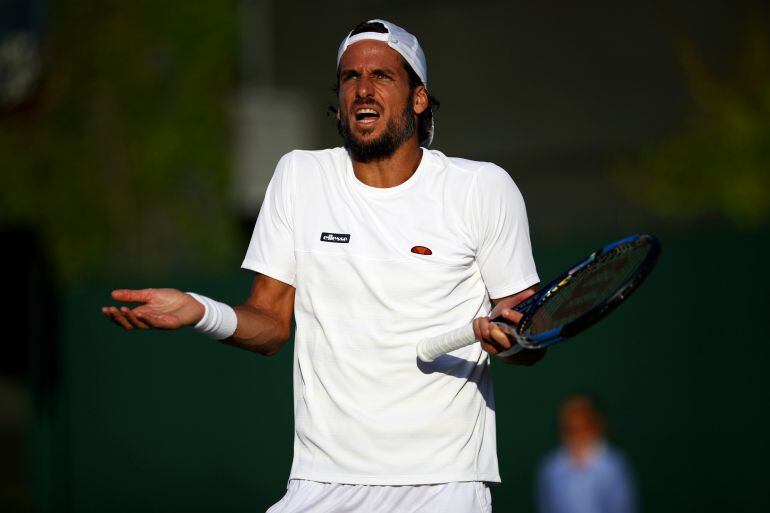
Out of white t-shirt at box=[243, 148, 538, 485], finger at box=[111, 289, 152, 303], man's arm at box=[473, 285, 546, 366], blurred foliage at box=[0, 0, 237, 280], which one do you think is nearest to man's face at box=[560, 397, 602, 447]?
white t-shirt at box=[243, 148, 538, 485]

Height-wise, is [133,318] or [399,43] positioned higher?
[399,43]

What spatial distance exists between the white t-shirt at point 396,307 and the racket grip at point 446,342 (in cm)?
11

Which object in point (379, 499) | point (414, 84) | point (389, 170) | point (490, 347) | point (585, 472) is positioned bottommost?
point (585, 472)

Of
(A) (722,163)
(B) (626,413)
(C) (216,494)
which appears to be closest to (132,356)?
(C) (216,494)

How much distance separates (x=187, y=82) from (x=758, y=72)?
387 inches

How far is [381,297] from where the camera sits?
375 cm

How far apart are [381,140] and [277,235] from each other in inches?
18.3

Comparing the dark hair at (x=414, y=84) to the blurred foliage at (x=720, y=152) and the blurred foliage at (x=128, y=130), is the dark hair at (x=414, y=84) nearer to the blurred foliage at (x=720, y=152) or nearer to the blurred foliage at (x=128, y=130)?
the blurred foliage at (x=720, y=152)

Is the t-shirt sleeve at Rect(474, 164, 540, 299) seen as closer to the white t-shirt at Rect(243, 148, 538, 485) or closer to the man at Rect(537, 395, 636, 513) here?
the white t-shirt at Rect(243, 148, 538, 485)

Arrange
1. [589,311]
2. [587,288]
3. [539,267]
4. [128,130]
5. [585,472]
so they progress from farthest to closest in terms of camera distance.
Result: [128,130], [539,267], [585,472], [587,288], [589,311]

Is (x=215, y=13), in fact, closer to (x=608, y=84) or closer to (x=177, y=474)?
(x=608, y=84)

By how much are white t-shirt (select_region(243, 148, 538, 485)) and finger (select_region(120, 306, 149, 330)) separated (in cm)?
52

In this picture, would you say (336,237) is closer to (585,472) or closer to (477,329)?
(477,329)

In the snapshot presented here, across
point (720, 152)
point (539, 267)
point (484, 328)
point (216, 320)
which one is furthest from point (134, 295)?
point (720, 152)
